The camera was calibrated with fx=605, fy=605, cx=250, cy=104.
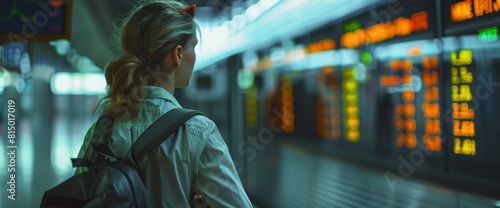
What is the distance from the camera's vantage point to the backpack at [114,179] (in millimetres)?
1172

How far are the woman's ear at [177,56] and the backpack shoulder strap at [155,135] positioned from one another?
0.50 ft

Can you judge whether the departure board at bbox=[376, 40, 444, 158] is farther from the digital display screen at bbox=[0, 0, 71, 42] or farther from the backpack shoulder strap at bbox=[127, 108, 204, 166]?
the backpack shoulder strap at bbox=[127, 108, 204, 166]

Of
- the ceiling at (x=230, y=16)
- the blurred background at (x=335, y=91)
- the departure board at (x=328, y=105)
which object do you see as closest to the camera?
the blurred background at (x=335, y=91)

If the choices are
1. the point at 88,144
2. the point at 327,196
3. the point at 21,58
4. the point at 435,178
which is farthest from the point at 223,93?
the point at 88,144

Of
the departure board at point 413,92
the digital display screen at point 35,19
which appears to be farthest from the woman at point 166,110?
the digital display screen at point 35,19

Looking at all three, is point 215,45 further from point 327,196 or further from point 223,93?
point 327,196

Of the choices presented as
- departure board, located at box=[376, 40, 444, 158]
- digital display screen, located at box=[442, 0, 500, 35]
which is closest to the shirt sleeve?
digital display screen, located at box=[442, 0, 500, 35]

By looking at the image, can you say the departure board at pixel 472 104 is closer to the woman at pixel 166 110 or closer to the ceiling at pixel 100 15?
the woman at pixel 166 110

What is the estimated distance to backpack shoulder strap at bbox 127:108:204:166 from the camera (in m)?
→ 1.25

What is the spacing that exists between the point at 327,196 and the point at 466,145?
86.2 inches

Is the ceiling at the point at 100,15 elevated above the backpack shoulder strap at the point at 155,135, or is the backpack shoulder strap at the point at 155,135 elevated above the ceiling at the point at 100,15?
the ceiling at the point at 100,15

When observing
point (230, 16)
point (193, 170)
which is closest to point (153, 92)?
point (193, 170)

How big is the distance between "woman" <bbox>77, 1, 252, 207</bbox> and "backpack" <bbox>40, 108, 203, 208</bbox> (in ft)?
0.09

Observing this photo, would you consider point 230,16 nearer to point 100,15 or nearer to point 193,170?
point 100,15
